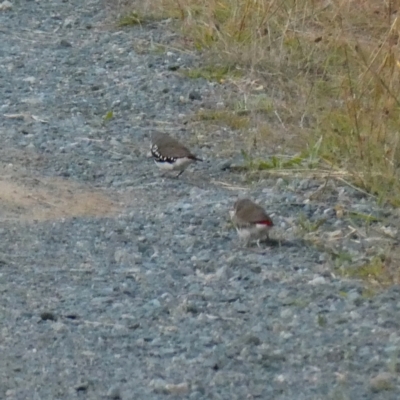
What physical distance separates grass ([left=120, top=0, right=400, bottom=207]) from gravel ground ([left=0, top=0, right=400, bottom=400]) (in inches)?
12.7

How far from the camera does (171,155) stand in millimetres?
6930

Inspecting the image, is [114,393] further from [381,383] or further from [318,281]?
[318,281]

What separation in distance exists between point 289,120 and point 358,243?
2.32 meters

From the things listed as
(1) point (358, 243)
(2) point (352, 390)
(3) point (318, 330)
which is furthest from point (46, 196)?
(2) point (352, 390)

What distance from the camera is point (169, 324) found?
4758 millimetres

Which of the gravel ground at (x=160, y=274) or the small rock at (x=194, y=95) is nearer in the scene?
the gravel ground at (x=160, y=274)

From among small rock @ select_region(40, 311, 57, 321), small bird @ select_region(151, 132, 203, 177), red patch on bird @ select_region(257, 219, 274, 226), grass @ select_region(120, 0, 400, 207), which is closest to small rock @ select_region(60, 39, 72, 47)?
grass @ select_region(120, 0, 400, 207)

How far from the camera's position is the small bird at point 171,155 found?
22.8 ft

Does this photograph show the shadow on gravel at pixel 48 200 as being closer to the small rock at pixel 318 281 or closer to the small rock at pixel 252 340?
the small rock at pixel 318 281

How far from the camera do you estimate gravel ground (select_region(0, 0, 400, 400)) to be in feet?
13.9

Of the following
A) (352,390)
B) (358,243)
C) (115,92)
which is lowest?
(115,92)

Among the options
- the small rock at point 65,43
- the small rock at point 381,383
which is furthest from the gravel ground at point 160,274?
the small rock at point 65,43

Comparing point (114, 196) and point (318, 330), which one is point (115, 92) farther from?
point (318, 330)

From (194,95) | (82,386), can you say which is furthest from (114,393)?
(194,95)
